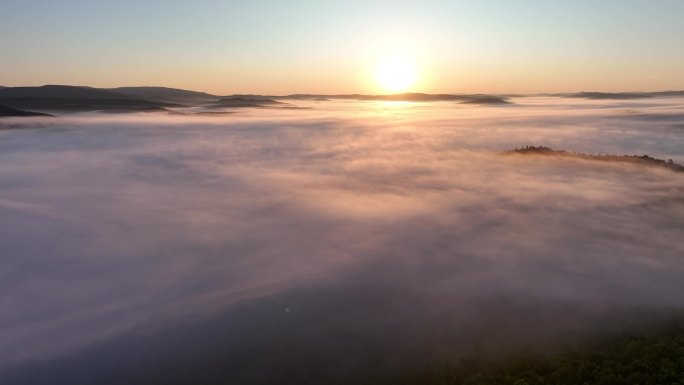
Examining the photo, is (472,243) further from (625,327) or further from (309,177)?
(309,177)

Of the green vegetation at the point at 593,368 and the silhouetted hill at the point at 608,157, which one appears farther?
the silhouetted hill at the point at 608,157

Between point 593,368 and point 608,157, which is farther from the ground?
point 593,368

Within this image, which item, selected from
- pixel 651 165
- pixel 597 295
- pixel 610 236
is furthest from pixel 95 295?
pixel 651 165

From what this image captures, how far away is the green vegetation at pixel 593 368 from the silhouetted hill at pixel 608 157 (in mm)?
65517

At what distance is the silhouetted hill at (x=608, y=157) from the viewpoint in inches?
3196

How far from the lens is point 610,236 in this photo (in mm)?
48562

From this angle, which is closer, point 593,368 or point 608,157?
point 593,368

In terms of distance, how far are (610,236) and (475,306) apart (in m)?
24.3

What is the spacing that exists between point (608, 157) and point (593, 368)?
270 feet

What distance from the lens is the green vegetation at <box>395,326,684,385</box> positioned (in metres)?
20.2

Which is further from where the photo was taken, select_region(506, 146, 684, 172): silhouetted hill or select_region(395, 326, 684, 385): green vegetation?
select_region(506, 146, 684, 172): silhouetted hill

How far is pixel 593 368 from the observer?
21.4 meters

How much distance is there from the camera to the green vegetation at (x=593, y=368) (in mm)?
20156

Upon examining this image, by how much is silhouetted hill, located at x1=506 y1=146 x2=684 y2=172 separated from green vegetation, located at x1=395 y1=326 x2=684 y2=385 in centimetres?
6552
